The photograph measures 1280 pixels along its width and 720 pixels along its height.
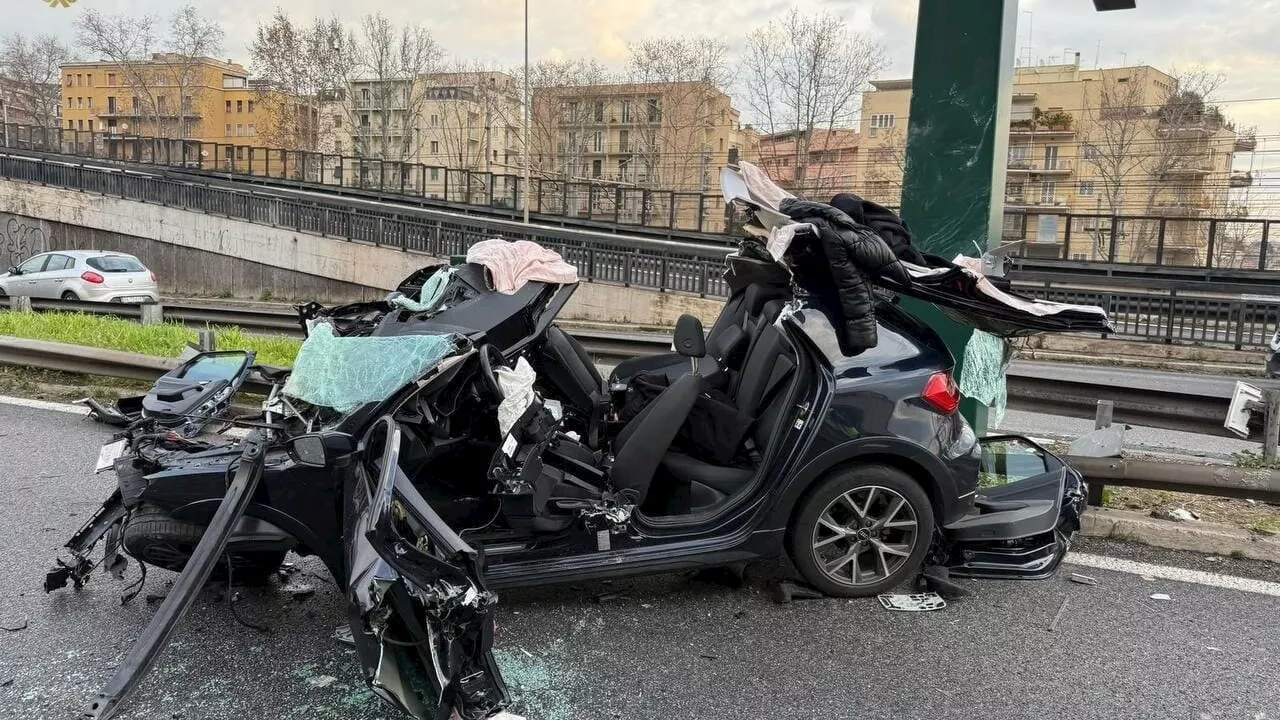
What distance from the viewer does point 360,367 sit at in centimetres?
325

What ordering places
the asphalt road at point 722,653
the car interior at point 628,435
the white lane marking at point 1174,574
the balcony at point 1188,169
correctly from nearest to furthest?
the asphalt road at point 722,653
the car interior at point 628,435
the white lane marking at point 1174,574
the balcony at point 1188,169

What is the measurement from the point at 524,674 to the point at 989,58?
4.24m

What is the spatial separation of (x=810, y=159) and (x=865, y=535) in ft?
140

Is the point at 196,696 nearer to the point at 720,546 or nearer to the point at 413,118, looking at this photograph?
the point at 720,546

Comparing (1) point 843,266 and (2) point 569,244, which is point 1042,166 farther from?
(1) point 843,266

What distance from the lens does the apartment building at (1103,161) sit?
1115 inches

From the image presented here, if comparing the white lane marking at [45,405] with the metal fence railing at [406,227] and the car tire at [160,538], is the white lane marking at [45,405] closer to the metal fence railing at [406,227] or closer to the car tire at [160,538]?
the car tire at [160,538]

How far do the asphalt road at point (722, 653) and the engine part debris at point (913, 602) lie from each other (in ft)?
0.22

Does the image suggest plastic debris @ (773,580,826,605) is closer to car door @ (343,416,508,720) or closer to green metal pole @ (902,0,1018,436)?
car door @ (343,416,508,720)

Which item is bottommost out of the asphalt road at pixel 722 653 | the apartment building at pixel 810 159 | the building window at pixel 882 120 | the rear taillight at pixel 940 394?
the asphalt road at pixel 722 653

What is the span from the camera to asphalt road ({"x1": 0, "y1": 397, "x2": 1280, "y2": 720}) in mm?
3002

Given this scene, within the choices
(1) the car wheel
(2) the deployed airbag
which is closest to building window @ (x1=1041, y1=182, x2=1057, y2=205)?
(1) the car wheel

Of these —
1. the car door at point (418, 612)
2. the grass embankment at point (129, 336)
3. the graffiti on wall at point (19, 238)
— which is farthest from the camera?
Answer: the graffiti on wall at point (19, 238)


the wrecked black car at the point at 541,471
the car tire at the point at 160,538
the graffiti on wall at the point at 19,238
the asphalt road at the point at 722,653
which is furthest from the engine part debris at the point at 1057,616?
the graffiti on wall at the point at 19,238
